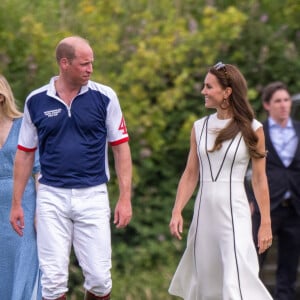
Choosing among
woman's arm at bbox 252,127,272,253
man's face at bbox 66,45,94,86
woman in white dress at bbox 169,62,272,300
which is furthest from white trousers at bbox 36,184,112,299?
woman's arm at bbox 252,127,272,253

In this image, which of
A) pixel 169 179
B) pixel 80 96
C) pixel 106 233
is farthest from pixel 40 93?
pixel 169 179

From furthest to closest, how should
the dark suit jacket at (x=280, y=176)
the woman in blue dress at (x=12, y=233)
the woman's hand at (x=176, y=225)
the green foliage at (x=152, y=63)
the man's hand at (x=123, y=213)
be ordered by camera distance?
the green foliage at (x=152, y=63) → the dark suit jacket at (x=280, y=176) → the woman in blue dress at (x=12, y=233) → the woman's hand at (x=176, y=225) → the man's hand at (x=123, y=213)

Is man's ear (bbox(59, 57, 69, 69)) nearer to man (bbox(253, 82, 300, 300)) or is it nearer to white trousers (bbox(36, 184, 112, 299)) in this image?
white trousers (bbox(36, 184, 112, 299))

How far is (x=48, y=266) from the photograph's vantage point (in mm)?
8516

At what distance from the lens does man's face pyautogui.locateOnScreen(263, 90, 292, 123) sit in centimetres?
1057

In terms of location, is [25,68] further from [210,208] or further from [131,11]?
[210,208]

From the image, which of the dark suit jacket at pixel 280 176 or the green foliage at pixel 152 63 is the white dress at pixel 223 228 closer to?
the dark suit jacket at pixel 280 176

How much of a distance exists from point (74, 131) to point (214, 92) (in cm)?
97

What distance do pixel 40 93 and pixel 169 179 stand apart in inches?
202

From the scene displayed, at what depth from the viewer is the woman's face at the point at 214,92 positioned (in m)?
8.67

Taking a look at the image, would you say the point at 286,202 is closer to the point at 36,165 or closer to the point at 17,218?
the point at 36,165

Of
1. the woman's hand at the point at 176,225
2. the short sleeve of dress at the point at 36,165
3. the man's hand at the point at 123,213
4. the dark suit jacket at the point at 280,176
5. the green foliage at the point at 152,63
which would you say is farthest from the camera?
the green foliage at the point at 152,63

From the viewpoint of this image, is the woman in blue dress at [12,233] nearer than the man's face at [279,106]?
Yes

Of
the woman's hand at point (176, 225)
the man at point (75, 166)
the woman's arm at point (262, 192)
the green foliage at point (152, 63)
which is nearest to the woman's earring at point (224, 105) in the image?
the woman's arm at point (262, 192)
